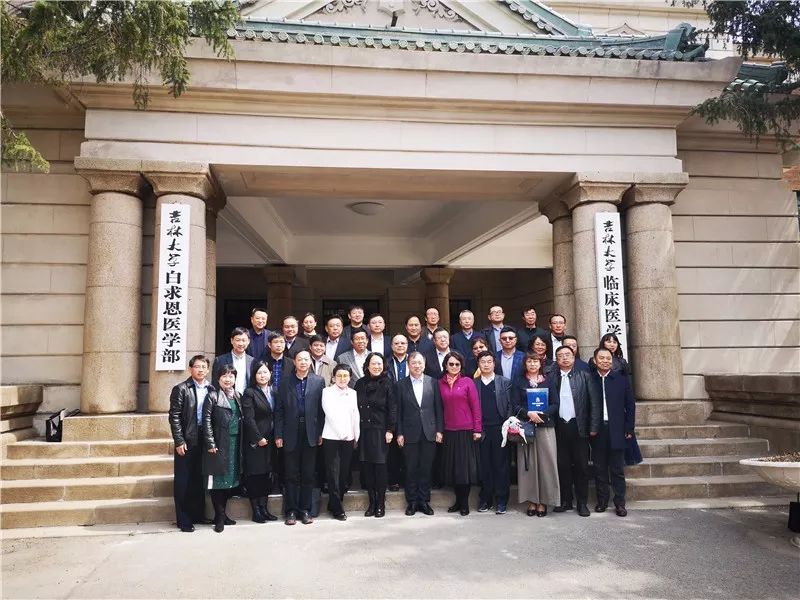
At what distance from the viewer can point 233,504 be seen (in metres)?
5.55

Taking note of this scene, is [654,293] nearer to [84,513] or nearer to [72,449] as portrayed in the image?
[84,513]

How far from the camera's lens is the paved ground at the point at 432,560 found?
12.8 feet

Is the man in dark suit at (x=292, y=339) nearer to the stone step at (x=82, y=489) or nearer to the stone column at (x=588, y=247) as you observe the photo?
the stone step at (x=82, y=489)

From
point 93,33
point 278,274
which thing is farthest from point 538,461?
point 278,274

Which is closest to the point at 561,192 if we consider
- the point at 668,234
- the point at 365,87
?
the point at 668,234

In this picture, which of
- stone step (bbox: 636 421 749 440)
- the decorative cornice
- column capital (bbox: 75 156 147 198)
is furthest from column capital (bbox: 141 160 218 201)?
stone step (bbox: 636 421 749 440)

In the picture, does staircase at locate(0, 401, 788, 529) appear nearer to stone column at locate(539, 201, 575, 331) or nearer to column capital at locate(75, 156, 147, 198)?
stone column at locate(539, 201, 575, 331)

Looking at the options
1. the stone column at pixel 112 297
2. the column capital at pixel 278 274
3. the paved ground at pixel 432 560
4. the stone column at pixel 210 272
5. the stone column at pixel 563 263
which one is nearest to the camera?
the paved ground at pixel 432 560

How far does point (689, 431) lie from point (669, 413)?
29cm

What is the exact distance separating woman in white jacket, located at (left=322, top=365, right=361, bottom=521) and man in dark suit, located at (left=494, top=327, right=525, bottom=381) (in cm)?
172

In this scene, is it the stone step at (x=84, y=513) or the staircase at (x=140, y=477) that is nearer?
the stone step at (x=84, y=513)

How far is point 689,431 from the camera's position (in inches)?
273

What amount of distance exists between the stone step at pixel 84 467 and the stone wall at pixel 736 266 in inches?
259

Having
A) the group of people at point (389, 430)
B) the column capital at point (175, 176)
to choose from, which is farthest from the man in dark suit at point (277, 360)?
the column capital at point (175, 176)
